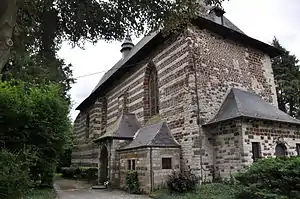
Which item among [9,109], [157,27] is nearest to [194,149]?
[157,27]

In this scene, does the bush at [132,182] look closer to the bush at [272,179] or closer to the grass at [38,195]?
the grass at [38,195]

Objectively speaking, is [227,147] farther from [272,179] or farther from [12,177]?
[12,177]

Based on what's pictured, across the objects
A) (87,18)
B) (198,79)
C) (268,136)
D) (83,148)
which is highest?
(87,18)

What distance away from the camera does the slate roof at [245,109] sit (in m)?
10.5

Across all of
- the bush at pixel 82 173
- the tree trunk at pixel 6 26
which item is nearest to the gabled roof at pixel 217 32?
the tree trunk at pixel 6 26

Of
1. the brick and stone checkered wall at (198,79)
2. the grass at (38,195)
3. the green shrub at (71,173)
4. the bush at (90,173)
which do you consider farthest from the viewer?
the green shrub at (71,173)

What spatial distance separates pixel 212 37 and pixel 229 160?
20.4 ft

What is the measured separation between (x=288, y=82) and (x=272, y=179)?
17.9 meters

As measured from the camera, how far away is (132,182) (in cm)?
1163

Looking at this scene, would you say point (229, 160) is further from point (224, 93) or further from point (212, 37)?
point (212, 37)

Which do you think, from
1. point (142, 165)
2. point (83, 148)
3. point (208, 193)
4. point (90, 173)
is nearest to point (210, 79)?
point (142, 165)

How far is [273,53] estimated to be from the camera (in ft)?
50.4

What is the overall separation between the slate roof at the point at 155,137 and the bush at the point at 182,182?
5.13 ft

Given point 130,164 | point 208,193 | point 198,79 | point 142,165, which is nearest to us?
point 208,193
